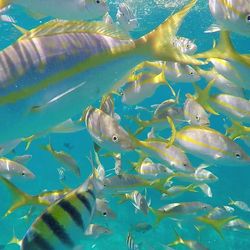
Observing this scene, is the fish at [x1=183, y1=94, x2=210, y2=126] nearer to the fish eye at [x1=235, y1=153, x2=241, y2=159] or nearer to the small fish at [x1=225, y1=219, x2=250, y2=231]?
the fish eye at [x1=235, y1=153, x2=241, y2=159]

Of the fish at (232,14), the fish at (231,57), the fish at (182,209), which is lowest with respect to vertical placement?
the fish at (182,209)

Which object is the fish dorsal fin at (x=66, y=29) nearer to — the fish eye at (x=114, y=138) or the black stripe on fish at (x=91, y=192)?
the black stripe on fish at (x=91, y=192)

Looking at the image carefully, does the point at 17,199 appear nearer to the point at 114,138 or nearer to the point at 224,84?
the point at 114,138

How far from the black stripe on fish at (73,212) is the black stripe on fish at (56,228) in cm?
9

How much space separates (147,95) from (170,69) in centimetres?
48

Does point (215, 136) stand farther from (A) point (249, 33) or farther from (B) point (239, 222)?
(B) point (239, 222)

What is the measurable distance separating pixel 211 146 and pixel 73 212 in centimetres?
251

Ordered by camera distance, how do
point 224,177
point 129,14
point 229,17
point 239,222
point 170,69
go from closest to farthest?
point 229,17
point 170,69
point 129,14
point 239,222
point 224,177

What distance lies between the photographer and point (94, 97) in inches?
85.3

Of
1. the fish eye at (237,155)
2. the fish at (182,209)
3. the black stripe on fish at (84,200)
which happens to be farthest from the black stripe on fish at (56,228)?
the fish at (182,209)

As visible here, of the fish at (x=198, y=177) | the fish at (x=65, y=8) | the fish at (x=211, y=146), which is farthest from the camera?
the fish at (x=198, y=177)

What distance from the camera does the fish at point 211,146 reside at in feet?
14.4

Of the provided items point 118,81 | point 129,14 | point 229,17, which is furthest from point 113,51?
point 129,14

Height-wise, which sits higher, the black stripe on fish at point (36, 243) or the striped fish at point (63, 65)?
the striped fish at point (63, 65)
